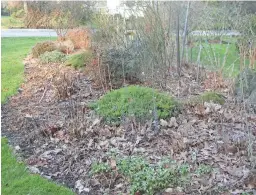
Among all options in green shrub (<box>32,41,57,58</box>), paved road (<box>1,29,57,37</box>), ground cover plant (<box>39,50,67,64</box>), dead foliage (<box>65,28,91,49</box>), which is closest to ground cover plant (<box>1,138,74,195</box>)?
ground cover plant (<box>39,50,67,64</box>)

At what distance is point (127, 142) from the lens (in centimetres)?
406

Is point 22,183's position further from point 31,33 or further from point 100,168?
point 31,33

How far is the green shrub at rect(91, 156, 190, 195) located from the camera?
314 centimetres

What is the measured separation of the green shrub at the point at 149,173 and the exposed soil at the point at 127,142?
0.08m

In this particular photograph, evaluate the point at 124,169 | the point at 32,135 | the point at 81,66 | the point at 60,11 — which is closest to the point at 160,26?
the point at 81,66

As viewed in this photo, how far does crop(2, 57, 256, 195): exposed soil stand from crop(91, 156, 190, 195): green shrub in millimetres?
76

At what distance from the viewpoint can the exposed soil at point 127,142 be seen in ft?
10.9

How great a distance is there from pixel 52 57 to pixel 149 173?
611cm

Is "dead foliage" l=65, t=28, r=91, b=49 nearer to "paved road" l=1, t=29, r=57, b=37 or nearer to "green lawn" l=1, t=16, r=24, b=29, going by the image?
"paved road" l=1, t=29, r=57, b=37

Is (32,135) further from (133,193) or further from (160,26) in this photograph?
(160,26)

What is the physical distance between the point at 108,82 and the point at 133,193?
351 centimetres

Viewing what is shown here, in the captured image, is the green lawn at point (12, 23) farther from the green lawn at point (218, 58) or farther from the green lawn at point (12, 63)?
the green lawn at point (218, 58)

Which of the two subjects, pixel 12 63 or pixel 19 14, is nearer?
pixel 12 63

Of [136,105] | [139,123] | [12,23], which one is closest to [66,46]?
[136,105]
